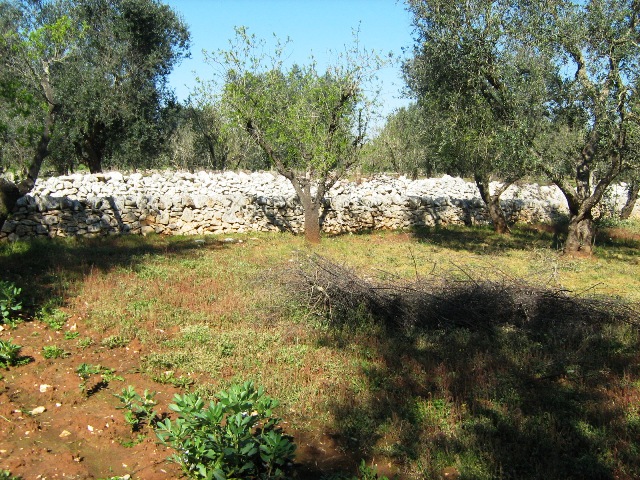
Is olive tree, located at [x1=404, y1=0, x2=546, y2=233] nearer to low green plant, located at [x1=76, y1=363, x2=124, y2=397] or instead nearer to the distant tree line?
the distant tree line

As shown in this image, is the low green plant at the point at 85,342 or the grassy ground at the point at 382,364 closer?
the grassy ground at the point at 382,364

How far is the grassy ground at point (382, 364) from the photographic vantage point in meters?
4.95

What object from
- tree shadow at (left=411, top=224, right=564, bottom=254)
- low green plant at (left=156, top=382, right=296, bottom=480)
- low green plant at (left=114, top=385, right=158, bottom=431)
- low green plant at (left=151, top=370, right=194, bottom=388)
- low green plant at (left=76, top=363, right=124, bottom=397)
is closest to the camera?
low green plant at (left=156, top=382, right=296, bottom=480)

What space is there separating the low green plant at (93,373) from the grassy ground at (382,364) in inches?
18.5

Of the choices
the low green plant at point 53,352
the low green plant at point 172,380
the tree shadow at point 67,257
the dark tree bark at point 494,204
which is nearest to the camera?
the low green plant at point 172,380

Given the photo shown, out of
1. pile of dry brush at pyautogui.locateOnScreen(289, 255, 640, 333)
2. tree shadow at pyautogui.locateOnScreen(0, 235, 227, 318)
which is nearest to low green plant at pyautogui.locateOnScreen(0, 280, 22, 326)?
tree shadow at pyautogui.locateOnScreen(0, 235, 227, 318)

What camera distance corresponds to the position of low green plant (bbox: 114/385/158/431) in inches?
216

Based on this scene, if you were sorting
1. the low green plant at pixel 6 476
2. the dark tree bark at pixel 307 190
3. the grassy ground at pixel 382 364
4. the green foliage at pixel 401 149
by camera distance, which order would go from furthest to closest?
the green foliage at pixel 401 149 < the dark tree bark at pixel 307 190 < the grassy ground at pixel 382 364 < the low green plant at pixel 6 476

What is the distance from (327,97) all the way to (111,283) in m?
8.45

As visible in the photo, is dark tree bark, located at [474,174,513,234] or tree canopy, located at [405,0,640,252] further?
dark tree bark, located at [474,174,513,234]

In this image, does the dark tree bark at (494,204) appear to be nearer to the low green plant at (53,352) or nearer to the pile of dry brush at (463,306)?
the pile of dry brush at (463,306)

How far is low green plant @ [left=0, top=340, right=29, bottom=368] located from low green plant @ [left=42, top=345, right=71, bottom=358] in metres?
0.24

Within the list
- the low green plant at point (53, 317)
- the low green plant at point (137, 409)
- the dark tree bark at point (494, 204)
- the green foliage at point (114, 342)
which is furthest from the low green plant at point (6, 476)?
the dark tree bark at point (494, 204)

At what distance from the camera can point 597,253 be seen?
1576 cm
